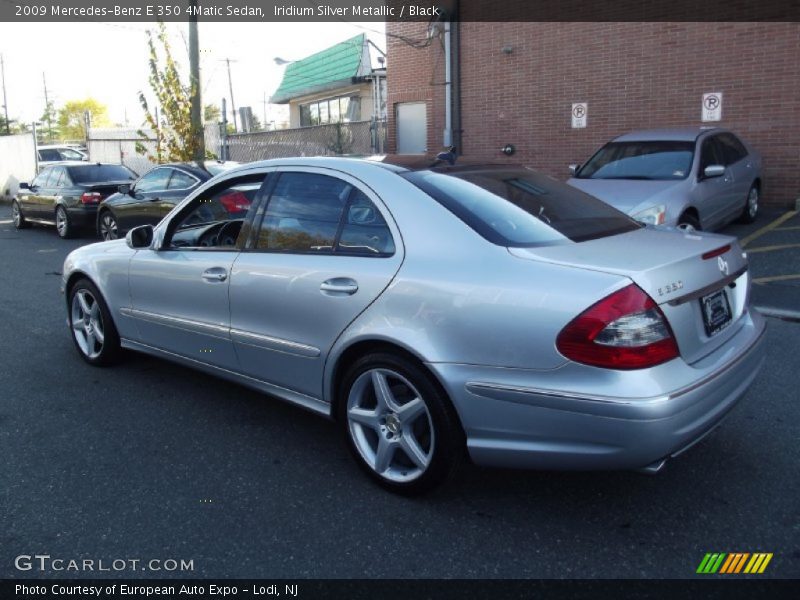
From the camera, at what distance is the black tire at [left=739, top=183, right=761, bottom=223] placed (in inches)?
424

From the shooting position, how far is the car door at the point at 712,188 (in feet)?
29.0

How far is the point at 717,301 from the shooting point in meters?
3.27

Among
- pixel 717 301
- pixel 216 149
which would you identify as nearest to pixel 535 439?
pixel 717 301

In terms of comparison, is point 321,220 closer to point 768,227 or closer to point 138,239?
point 138,239

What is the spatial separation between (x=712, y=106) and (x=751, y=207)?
2.58m

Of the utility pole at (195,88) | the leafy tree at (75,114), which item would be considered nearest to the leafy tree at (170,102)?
the utility pole at (195,88)

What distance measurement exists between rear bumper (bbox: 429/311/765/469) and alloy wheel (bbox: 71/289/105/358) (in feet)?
10.9

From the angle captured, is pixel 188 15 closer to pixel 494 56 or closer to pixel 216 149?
pixel 494 56

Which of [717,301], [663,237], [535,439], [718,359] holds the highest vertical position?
[663,237]

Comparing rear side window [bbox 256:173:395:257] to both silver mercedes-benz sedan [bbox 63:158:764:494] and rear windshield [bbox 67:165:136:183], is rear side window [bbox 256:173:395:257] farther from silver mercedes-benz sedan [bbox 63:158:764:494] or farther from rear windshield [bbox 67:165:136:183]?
rear windshield [bbox 67:165:136:183]

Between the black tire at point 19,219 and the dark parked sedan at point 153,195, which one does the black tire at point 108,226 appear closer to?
the dark parked sedan at point 153,195

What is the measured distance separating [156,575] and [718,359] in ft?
8.17

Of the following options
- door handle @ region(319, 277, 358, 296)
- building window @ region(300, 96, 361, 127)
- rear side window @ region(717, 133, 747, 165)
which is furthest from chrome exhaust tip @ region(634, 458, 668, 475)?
building window @ region(300, 96, 361, 127)
